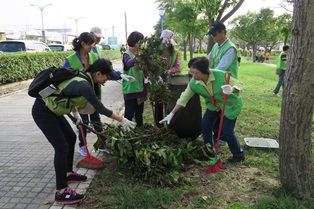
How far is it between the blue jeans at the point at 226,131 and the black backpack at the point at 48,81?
1836 mm

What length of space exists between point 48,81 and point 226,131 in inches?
81.7

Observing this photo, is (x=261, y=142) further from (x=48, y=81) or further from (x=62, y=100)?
(x=48, y=81)

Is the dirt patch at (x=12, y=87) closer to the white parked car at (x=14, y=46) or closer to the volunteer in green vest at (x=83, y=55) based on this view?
the white parked car at (x=14, y=46)

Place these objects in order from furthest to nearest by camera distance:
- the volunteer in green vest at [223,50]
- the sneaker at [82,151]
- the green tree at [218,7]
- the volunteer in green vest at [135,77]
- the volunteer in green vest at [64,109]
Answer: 1. the green tree at [218,7]
2. the sneaker at [82,151]
3. the volunteer in green vest at [135,77]
4. the volunteer in green vest at [223,50]
5. the volunteer in green vest at [64,109]

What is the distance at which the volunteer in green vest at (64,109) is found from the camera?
2.56 meters

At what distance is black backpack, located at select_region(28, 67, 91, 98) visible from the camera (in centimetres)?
254

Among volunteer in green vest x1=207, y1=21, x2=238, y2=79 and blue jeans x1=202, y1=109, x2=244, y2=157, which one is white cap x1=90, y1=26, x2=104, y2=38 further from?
blue jeans x1=202, y1=109, x2=244, y2=157

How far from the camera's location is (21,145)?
4555 mm

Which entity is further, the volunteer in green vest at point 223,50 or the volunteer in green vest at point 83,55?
the volunteer in green vest at point 223,50

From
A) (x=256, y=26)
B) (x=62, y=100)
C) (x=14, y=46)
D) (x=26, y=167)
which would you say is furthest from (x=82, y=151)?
(x=256, y=26)

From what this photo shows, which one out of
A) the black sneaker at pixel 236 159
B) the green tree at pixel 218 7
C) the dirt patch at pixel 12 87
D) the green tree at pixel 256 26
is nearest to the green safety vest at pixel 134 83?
the black sneaker at pixel 236 159

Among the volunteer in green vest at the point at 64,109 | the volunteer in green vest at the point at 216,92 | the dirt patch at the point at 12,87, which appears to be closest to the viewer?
the volunteer in green vest at the point at 64,109

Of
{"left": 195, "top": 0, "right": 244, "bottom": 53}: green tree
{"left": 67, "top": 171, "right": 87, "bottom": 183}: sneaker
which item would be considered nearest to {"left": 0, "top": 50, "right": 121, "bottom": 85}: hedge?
{"left": 195, "top": 0, "right": 244, "bottom": 53}: green tree

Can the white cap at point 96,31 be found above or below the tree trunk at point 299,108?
above
